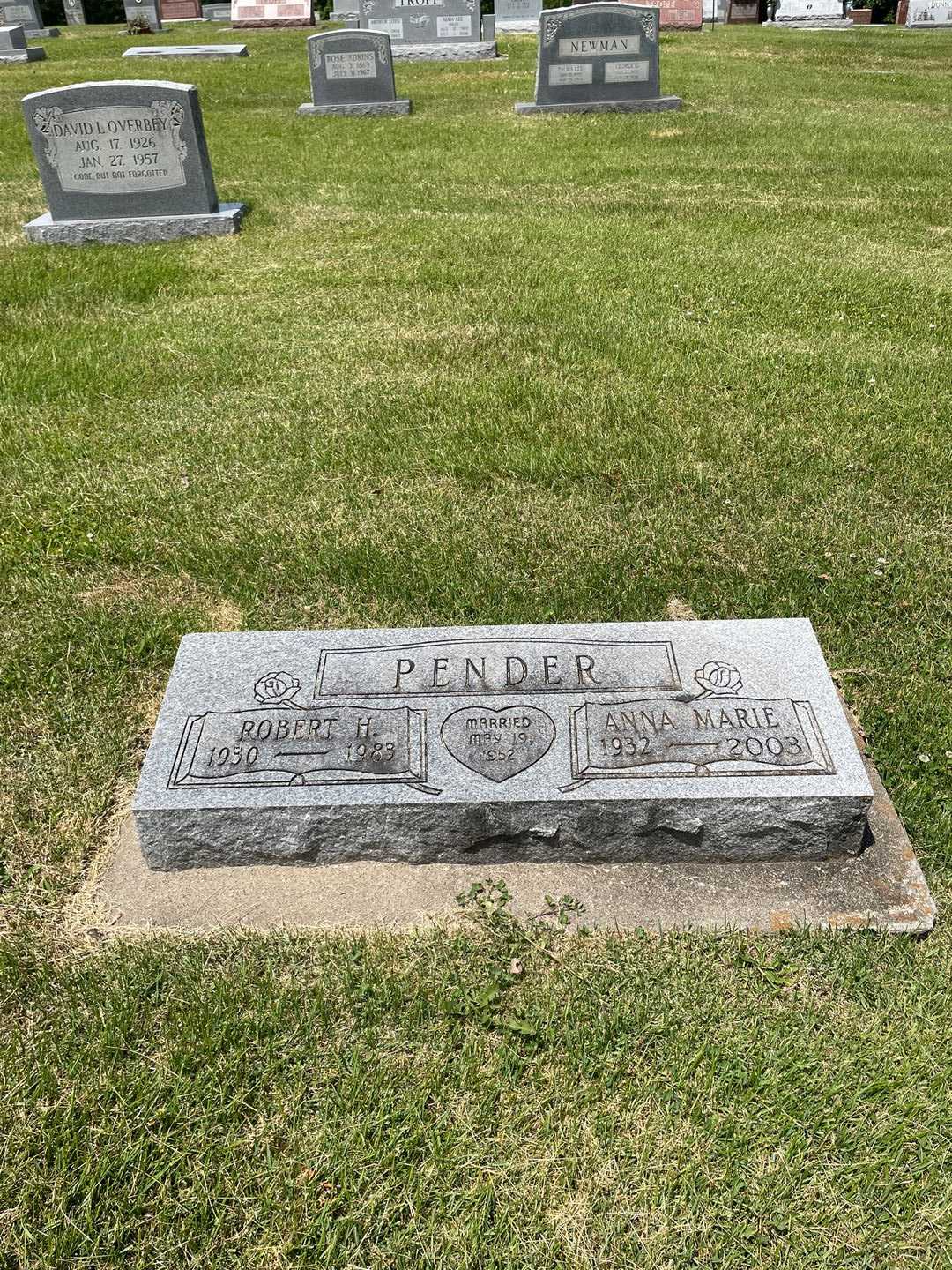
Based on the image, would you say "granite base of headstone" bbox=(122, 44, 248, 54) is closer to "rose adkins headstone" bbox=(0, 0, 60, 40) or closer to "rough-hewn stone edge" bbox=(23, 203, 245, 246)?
"rose adkins headstone" bbox=(0, 0, 60, 40)

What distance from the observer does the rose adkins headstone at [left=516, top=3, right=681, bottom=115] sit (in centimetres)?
1334

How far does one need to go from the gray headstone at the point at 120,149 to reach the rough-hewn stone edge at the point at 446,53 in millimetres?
12559

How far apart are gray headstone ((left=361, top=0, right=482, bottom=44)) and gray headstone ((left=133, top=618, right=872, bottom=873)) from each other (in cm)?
2047

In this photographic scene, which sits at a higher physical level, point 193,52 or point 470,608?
point 193,52

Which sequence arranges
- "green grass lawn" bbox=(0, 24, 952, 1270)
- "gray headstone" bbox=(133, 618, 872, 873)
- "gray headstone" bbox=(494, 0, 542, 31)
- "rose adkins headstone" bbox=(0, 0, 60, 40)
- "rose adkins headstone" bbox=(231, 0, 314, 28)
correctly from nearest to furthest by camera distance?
"green grass lawn" bbox=(0, 24, 952, 1270) → "gray headstone" bbox=(133, 618, 872, 873) → "gray headstone" bbox=(494, 0, 542, 31) → "rose adkins headstone" bbox=(0, 0, 60, 40) → "rose adkins headstone" bbox=(231, 0, 314, 28)

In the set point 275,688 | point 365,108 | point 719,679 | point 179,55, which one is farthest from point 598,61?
point 275,688

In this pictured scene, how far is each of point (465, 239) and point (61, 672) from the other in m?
6.54

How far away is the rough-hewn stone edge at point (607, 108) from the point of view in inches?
555

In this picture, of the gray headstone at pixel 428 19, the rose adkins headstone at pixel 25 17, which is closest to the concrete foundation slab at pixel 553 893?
the gray headstone at pixel 428 19

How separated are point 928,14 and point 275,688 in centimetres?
2875

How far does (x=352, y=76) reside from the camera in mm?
14516

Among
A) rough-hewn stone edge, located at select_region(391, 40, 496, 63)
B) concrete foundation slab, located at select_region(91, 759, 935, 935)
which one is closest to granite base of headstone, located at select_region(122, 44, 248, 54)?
rough-hewn stone edge, located at select_region(391, 40, 496, 63)

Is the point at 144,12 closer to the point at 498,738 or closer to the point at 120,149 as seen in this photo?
the point at 120,149

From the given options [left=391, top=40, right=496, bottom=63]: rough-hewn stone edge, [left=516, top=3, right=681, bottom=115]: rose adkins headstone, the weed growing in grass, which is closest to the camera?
the weed growing in grass
